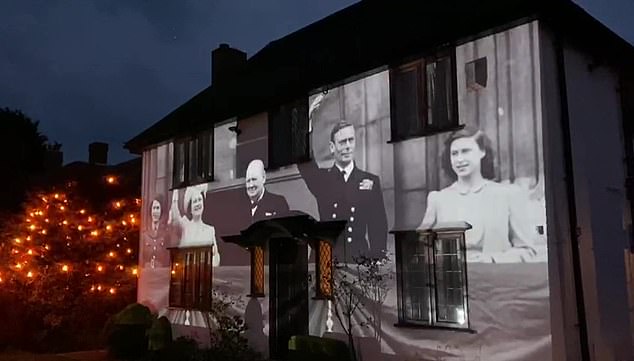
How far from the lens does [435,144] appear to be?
1048cm

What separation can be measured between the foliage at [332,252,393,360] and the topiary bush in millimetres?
5950

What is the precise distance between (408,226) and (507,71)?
2.92 meters

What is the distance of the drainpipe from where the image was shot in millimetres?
9258

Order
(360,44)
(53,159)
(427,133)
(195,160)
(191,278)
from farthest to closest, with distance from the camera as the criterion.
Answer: (53,159) → (195,160) → (191,278) → (360,44) → (427,133)

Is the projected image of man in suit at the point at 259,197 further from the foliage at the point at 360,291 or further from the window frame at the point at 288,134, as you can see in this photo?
the foliage at the point at 360,291

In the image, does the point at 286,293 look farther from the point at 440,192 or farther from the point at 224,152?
the point at 440,192

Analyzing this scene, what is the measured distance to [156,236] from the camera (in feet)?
56.9

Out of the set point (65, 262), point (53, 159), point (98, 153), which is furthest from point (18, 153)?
point (65, 262)

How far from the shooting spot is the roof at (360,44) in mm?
9883

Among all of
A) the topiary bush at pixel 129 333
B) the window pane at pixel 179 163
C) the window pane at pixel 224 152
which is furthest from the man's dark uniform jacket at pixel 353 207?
the topiary bush at pixel 129 333

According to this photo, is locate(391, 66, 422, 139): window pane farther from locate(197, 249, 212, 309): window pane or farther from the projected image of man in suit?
locate(197, 249, 212, 309): window pane

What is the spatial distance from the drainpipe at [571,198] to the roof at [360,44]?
2.01 ft

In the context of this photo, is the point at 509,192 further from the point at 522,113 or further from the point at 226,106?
the point at 226,106

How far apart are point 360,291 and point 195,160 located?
21.6 ft
